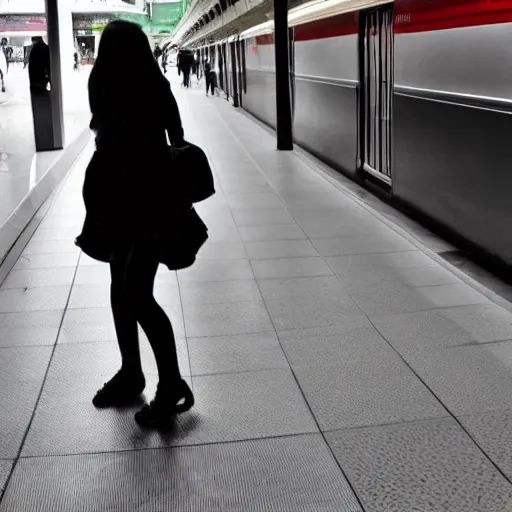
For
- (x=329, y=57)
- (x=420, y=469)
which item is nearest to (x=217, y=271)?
(x=420, y=469)

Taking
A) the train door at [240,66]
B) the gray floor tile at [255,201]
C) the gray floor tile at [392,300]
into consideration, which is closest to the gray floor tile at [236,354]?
the gray floor tile at [392,300]

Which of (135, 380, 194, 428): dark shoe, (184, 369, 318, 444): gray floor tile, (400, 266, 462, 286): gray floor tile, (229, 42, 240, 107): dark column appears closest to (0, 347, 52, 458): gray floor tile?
(135, 380, 194, 428): dark shoe

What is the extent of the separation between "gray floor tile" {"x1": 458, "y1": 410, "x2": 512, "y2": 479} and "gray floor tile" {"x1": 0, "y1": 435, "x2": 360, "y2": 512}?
1.70ft

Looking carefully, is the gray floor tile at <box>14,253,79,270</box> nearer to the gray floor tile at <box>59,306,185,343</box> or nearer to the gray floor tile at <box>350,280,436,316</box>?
the gray floor tile at <box>59,306,185,343</box>

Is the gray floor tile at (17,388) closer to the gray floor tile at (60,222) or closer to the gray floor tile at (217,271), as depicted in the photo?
the gray floor tile at (217,271)

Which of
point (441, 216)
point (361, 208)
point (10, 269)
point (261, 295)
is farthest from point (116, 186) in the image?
point (361, 208)

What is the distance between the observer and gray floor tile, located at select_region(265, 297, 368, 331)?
3.79m

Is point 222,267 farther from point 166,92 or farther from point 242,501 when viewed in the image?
point 242,501

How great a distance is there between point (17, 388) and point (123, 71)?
1.42 metres

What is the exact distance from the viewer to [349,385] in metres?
3.06

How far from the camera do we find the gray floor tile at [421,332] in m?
3.46

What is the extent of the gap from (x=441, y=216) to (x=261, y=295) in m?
1.81

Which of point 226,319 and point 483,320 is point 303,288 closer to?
point 226,319

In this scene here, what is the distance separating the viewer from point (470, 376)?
3113mm
